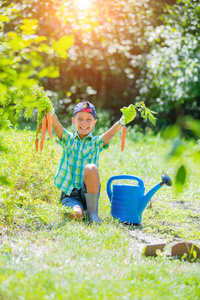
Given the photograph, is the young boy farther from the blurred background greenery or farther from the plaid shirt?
the blurred background greenery

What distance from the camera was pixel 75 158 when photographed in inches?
135

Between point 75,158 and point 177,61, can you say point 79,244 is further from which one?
point 177,61

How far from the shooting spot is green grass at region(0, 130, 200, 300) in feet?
5.51

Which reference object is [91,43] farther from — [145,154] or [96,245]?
[96,245]

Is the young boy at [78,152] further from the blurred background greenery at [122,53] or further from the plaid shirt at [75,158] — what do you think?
the blurred background greenery at [122,53]

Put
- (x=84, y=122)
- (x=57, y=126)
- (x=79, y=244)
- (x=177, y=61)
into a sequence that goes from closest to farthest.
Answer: (x=79, y=244), (x=57, y=126), (x=84, y=122), (x=177, y=61)

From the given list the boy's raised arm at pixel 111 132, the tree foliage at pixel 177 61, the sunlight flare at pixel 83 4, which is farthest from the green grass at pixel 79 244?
the tree foliage at pixel 177 61

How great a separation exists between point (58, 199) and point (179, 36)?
24.4ft

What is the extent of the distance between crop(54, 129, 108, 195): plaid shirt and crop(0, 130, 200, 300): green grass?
0.19 meters

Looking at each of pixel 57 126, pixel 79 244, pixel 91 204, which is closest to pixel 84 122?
pixel 57 126

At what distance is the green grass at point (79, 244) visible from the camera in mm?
1679

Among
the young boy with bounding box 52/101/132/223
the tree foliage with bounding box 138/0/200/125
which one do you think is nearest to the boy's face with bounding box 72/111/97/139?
the young boy with bounding box 52/101/132/223

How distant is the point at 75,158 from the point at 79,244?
1.20 metres

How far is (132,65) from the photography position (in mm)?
10820
